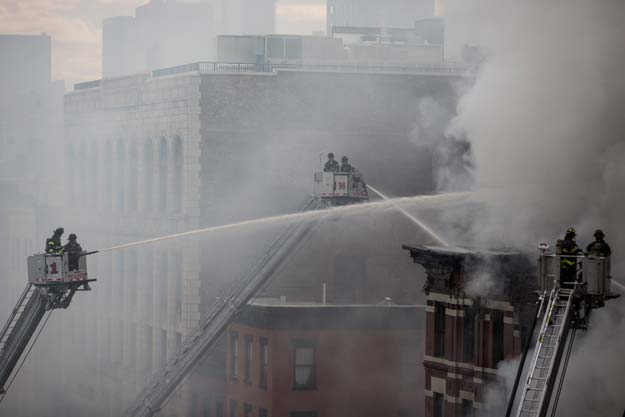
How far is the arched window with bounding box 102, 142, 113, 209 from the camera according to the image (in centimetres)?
6131

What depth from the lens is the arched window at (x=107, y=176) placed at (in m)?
61.3

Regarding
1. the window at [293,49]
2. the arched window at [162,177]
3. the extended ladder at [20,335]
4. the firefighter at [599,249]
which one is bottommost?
the extended ladder at [20,335]

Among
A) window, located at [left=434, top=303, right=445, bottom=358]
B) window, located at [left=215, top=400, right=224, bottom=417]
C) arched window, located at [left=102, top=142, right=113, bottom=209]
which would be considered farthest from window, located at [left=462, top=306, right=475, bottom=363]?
arched window, located at [left=102, top=142, right=113, bottom=209]

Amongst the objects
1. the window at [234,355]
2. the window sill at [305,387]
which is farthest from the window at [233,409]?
the window sill at [305,387]

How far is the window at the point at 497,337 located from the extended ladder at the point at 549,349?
→ 7.71m

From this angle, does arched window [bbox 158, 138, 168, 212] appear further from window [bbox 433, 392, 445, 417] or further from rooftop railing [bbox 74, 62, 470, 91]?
window [bbox 433, 392, 445, 417]

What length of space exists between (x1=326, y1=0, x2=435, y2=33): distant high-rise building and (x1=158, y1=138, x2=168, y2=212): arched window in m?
45.6

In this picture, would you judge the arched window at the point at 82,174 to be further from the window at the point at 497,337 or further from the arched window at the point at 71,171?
the window at the point at 497,337

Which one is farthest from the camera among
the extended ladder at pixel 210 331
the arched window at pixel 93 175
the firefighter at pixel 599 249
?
the arched window at pixel 93 175

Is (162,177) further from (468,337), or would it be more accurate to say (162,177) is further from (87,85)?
(468,337)

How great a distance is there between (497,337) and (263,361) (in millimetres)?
13761

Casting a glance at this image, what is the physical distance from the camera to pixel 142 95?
56688 mm

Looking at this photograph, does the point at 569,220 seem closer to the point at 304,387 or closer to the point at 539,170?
the point at 539,170

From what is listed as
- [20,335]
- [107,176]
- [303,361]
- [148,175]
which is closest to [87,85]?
[107,176]
